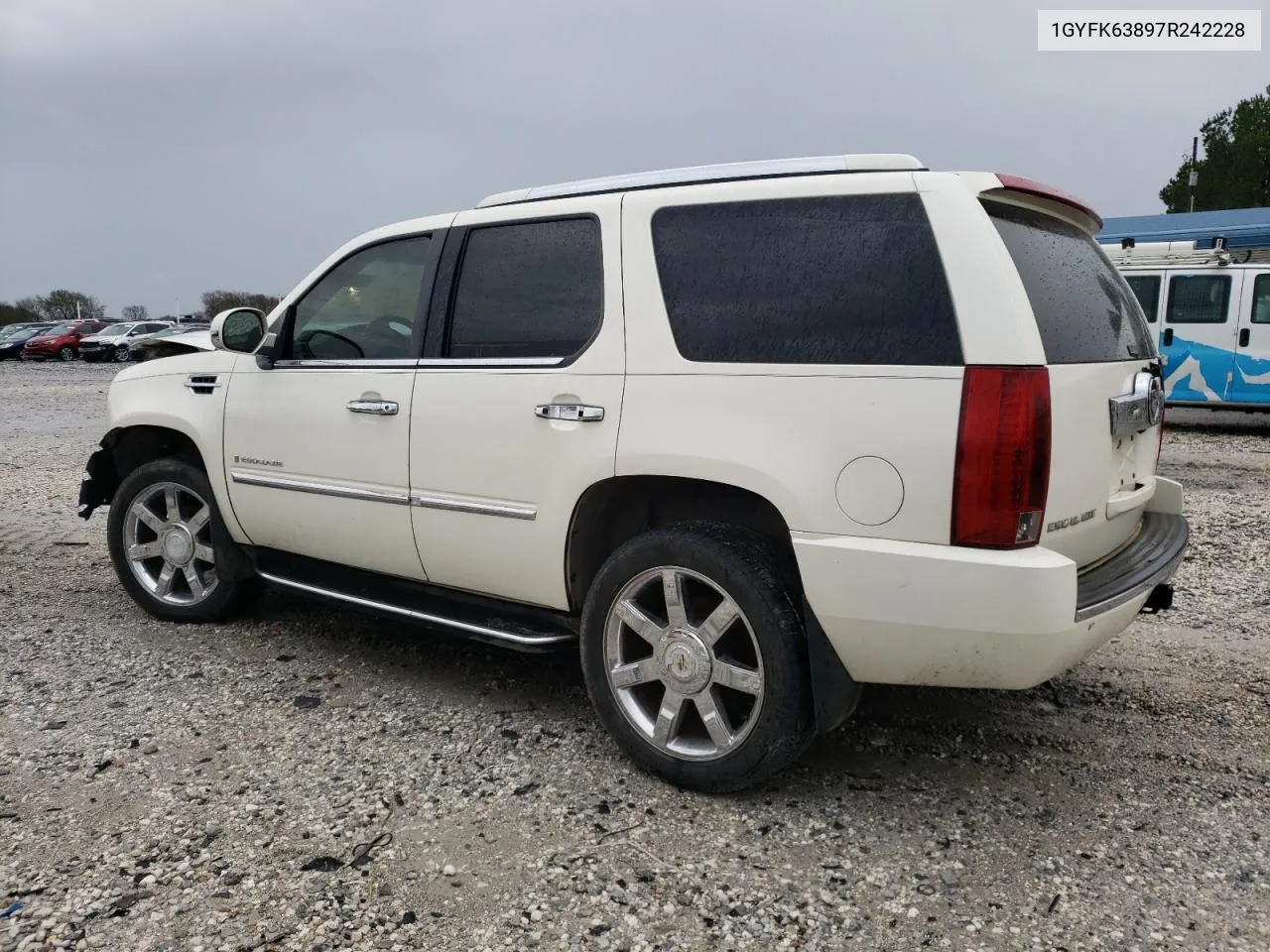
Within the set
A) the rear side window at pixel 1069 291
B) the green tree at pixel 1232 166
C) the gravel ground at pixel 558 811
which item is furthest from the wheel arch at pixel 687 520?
the green tree at pixel 1232 166

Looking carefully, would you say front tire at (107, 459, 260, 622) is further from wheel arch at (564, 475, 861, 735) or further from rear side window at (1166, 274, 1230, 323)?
rear side window at (1166, 274, 1230, 323)

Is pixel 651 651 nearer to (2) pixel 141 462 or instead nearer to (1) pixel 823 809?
(1) pixel 823 809

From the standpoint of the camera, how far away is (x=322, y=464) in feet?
13.2

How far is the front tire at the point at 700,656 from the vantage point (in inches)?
114

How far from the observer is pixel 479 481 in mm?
3498

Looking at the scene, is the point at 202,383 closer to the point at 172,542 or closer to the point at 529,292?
the point at 172,542

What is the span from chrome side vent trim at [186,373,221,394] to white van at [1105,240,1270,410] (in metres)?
12.2

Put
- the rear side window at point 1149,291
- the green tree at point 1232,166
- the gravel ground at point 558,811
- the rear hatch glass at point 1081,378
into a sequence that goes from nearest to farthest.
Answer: the gravel ground at point 558,811 → the rear hatch glass at point 1081,378 → the rear side window at point 1149,291 → the green tree at point 1232,166

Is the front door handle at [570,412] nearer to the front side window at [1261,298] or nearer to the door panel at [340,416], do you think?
the door panel at [340,416]

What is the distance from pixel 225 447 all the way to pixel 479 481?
1.61 metres

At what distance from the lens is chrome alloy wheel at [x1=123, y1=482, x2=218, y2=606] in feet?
15.5

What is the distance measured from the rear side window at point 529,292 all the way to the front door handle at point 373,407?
1.03 ft

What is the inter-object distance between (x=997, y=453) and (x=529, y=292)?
1753 mm

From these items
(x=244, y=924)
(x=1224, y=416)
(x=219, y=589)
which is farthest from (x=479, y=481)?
(x=1224, y=416)
